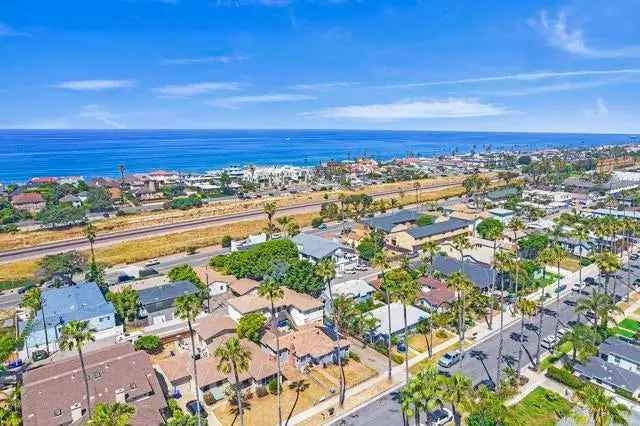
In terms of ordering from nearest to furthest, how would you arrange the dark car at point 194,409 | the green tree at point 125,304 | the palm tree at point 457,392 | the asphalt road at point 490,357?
1. the palm tree at point 457,392
2. the asphalt road at point 490,357
3. the dark car at point 194,409
4. the green tree at point 125,304

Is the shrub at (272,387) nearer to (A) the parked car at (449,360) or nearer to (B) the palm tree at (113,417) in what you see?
(A) the parked car at (449,360)

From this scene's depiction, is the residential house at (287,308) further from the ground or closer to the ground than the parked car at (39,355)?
further from the ground

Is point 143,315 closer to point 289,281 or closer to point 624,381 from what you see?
point 289,281

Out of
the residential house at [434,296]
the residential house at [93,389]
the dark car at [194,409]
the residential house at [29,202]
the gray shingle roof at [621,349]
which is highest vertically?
the residential house at [29,202]

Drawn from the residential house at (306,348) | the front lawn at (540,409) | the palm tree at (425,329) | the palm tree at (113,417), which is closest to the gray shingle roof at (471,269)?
the palm tree at (425,329)

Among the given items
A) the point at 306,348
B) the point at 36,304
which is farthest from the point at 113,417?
the point at 36,304

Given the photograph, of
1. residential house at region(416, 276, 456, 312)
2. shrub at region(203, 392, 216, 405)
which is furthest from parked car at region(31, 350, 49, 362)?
residential house at region(416, 276, 456, 312)

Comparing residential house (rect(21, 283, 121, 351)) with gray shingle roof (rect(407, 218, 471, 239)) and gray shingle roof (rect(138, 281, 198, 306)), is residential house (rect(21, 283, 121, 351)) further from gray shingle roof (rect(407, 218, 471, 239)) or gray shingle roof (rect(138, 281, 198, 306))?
gray shingle roof (rect(407, 218, 471, 239))
